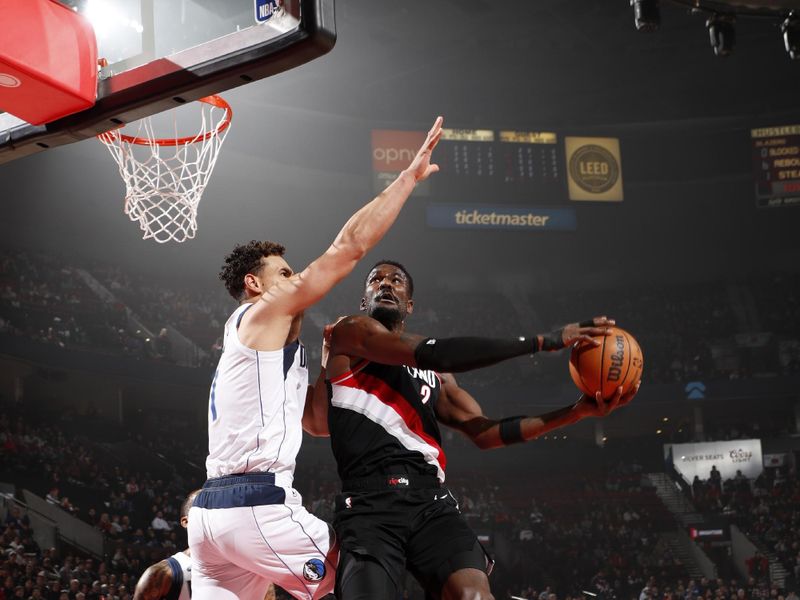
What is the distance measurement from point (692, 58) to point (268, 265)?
22.0m

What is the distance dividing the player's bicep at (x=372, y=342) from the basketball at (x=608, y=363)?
27.8 inches

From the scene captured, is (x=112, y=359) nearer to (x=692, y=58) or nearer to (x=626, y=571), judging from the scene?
(x=626, y=571)

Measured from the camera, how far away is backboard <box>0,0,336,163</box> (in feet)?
10.9

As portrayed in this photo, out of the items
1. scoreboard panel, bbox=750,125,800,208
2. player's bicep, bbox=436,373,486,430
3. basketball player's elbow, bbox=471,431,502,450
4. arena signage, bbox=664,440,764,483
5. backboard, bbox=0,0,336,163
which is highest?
scoreboard panel, bbox=750,125,800,208

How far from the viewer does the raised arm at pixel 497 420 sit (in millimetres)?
3754

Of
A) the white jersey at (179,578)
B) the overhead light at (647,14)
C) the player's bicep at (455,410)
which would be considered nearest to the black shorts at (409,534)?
the player's bicep at (455,410)

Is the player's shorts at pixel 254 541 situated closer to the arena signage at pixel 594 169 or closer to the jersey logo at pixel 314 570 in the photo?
the jersey logo at pixel 314 570

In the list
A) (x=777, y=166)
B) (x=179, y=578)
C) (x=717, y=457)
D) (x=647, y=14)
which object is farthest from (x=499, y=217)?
(x=179, y=578)

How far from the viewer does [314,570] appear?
3221 mm

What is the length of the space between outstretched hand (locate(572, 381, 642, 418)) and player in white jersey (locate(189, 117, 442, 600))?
1190 mm

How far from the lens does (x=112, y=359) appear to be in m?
18.1

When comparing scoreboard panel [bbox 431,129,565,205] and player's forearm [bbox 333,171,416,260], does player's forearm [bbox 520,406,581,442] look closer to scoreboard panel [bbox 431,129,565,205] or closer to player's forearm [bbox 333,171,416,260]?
player's forearm [bbox 333,171,416,260]

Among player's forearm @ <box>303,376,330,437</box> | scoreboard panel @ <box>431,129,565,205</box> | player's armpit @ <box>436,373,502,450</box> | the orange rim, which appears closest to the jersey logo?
player's forearm @ <box>303,376,330,437</box>

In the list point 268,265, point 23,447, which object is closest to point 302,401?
point 268,265
